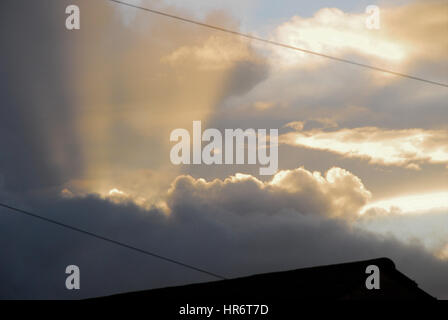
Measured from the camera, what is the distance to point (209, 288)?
2047 centimetres

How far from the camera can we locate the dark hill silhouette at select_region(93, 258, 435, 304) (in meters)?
18.2

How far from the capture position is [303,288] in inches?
774

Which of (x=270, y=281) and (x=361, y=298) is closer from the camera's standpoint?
(x=361, y=298)

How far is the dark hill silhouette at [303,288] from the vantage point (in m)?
18.2
